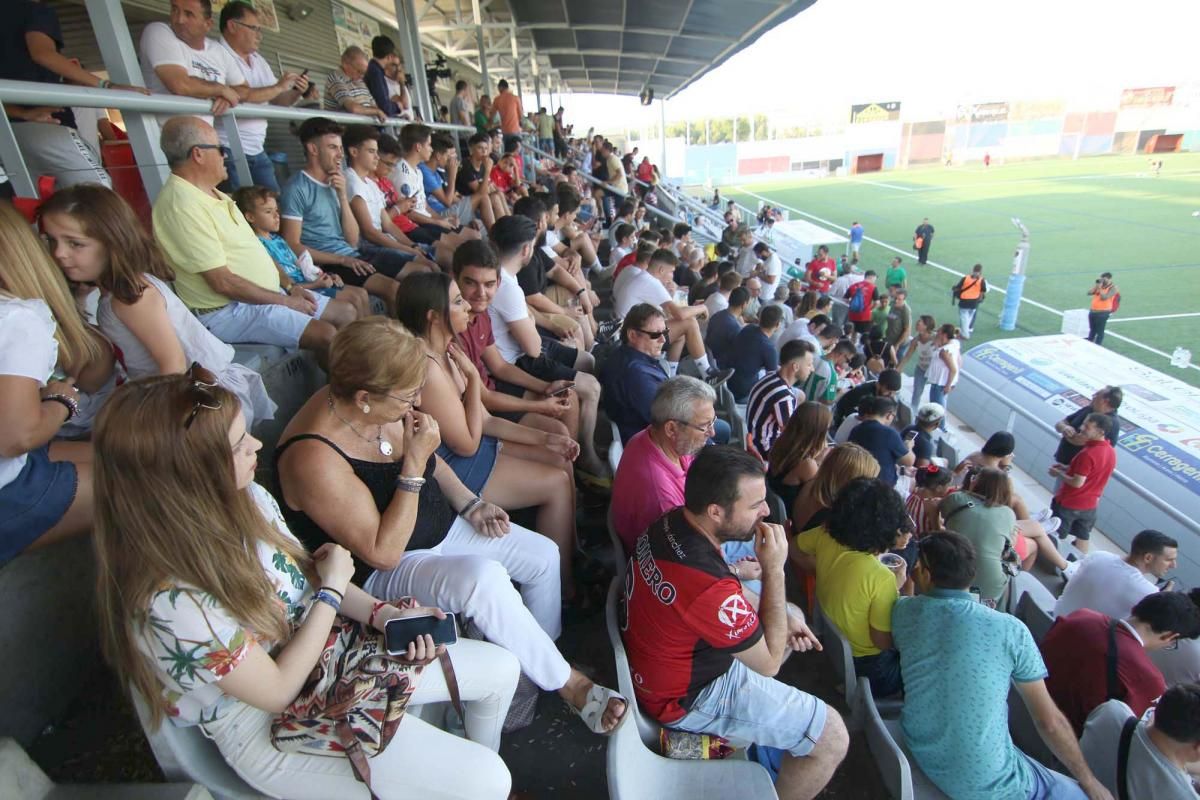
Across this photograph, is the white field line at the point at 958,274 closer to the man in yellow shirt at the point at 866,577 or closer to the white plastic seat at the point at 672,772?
the man in yellow shirt at the point at 866,577

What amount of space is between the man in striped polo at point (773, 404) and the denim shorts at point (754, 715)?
2.33 metres

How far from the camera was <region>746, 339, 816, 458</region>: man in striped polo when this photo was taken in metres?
4.29

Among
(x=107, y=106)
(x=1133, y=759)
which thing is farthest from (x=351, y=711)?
(x=107, y=106)

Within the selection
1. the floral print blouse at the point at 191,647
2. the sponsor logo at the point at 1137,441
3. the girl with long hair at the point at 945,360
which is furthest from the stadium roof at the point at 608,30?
the floral print blouse at the point at 191,647

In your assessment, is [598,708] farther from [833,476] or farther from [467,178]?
[467,178]

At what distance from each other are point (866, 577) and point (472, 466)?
1.64 m

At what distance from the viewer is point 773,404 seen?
4309 millimetres

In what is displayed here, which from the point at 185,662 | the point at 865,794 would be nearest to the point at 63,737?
the point at 185,662

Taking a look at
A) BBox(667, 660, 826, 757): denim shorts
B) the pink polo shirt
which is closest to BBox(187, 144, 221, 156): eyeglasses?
the pink polo shirt

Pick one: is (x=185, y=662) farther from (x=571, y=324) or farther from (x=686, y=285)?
(x=686, y=285)

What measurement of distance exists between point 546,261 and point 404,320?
3.23 metres

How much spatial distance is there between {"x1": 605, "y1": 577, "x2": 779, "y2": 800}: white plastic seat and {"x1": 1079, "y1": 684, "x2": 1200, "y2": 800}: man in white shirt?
1325mm

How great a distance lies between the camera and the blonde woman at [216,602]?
1341mm

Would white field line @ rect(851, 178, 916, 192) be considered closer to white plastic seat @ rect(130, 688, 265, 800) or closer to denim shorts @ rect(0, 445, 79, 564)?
denim shorts @ rect(0, 445, 79, 564)
